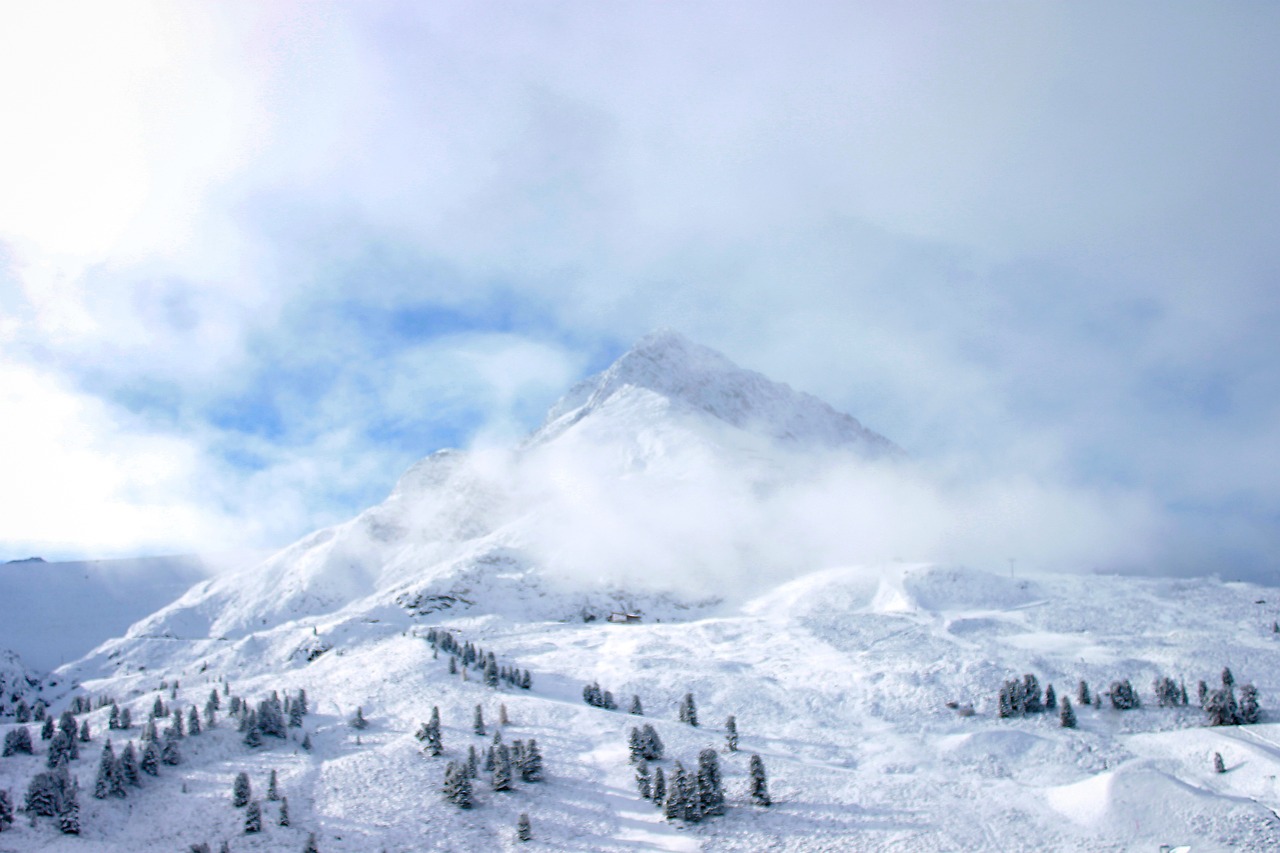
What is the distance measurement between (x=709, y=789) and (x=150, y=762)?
135 ft

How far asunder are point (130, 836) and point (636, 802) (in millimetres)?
31810

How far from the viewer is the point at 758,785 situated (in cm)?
5359

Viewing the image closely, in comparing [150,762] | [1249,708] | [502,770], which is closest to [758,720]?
[502,770]

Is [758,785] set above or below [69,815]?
below

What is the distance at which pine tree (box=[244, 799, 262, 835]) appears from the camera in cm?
4741

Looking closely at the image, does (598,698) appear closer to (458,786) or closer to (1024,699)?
(458,786)

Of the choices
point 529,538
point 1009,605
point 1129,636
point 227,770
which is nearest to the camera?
point 227,770

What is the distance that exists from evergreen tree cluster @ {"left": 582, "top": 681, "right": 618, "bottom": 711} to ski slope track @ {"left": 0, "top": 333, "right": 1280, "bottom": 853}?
1.44 meters

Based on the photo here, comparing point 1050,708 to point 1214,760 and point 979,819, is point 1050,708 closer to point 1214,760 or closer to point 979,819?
point 1214,760

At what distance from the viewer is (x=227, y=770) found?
191ft

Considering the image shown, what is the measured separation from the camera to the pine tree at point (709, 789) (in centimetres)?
5109

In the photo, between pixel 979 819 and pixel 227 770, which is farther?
pixel 227 770

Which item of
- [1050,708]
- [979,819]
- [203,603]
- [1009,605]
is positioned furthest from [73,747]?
[203,603]

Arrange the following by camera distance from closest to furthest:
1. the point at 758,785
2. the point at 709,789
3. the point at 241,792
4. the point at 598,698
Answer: the point at 241,792 → the point at 709,789 → the point at 758,785 → the point at 598,698
